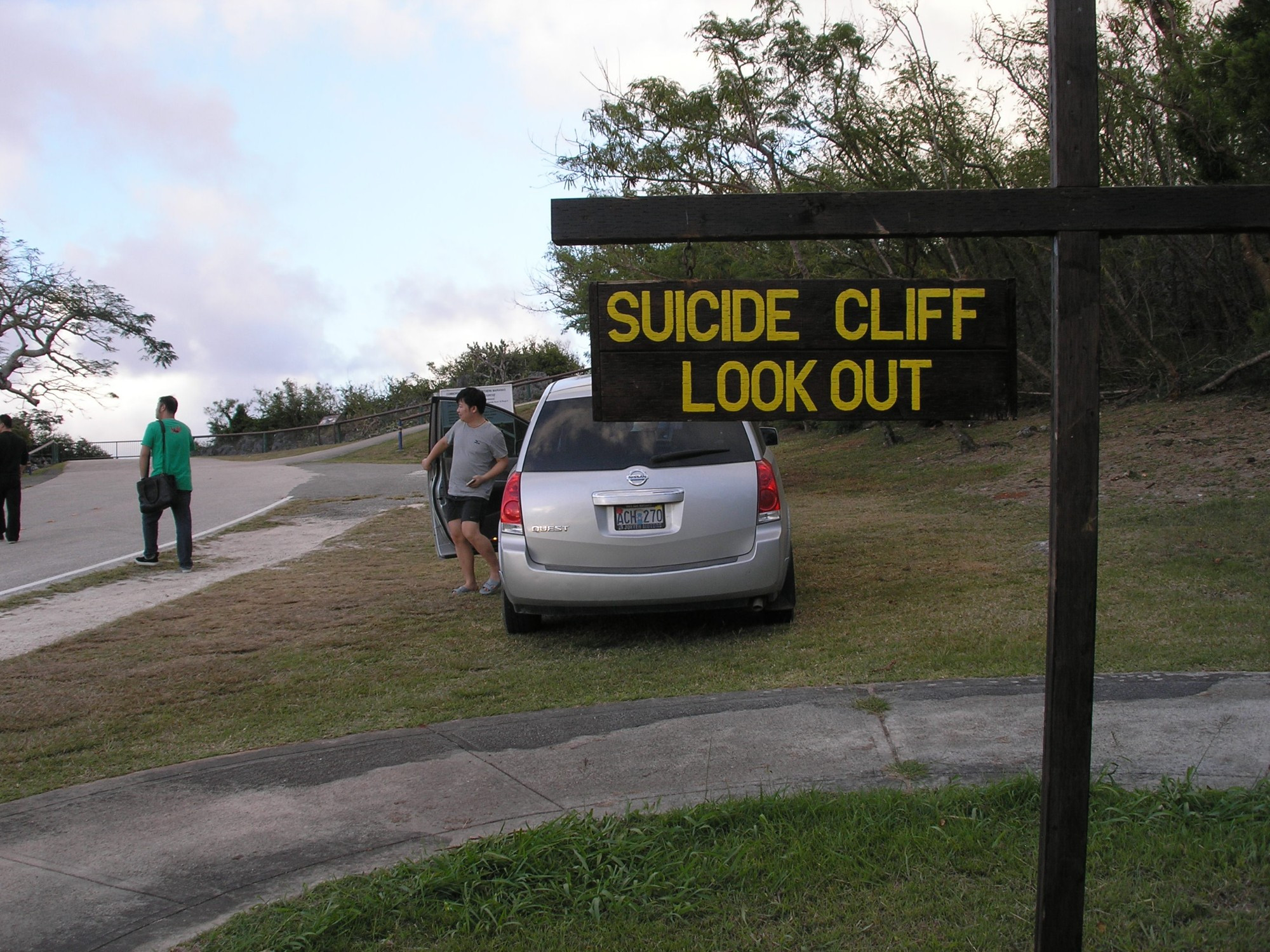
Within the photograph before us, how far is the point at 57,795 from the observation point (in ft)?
14.3

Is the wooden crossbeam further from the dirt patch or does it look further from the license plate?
the dirt patch

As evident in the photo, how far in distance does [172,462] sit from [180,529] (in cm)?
74

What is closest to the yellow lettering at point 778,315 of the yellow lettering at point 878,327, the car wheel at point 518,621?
the yellow lettering at point 878,327

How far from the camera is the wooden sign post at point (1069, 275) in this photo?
8.94 feet

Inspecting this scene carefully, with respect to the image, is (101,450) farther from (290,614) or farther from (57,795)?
(57,795)

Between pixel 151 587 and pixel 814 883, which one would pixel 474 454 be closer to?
pixel 151 587

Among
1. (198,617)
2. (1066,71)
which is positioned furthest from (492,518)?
(1066,71)

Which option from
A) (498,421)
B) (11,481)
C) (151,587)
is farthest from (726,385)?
(11,481)

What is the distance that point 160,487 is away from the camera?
1102 centimetres

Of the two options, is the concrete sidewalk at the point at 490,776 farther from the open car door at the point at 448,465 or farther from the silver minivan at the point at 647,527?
the open car door at the point at 448,465

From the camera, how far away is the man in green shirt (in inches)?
434

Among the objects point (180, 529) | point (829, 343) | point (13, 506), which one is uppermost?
point (829, 343)

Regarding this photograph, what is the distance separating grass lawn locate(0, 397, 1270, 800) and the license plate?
2.66 feet

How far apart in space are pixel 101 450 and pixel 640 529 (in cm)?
4510
